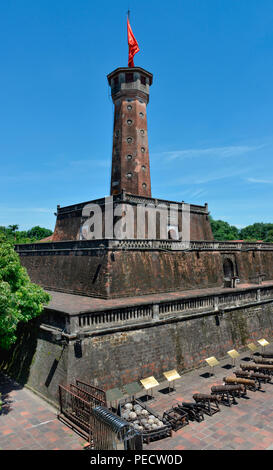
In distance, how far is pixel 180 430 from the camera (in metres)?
8.73

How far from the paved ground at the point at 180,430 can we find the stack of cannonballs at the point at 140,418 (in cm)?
40

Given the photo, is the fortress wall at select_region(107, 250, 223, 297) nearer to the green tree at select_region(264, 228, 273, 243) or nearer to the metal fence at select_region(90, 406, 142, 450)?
the metal fence at select_region(90, 406, 142, 450)

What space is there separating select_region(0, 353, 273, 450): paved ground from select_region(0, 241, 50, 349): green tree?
2.23m

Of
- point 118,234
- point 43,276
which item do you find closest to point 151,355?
point 118,234

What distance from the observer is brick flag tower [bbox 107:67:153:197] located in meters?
26.5

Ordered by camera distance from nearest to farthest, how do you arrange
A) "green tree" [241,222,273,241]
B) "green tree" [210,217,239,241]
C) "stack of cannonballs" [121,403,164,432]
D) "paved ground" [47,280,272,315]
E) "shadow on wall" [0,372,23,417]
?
1. "stack of cannonballs" [121,403,164,432]
2. "shadow on wall" [0,372,23,417]
3. "paved ground" [47,280,272,315]
4. "green tree" [210,217,239,241]
5. "green tree" [241,222,273,241]

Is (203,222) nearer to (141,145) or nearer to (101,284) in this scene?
(141,145)

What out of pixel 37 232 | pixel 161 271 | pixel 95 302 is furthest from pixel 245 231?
pixel 95 302

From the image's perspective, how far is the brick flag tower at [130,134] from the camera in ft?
86.8

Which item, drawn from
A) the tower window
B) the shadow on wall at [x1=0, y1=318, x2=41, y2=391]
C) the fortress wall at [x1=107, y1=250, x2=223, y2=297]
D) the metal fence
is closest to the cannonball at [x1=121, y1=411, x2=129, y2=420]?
the metal fence

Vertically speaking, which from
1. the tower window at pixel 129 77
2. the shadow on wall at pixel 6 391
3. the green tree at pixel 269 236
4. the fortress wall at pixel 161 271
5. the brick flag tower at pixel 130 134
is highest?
the tower window at pixel 129 77

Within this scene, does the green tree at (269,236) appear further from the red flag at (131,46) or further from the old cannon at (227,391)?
the old cannon at (227,391)

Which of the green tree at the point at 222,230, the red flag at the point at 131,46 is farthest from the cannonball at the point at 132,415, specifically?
the green tree at the point at 222,230
